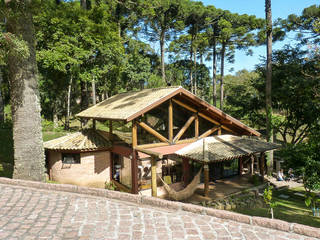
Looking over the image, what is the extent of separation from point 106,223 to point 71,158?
9633 millimetres

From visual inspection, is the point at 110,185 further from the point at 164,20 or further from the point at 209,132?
the point at 164,20

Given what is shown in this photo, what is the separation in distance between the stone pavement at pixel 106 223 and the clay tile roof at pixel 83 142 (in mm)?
7231

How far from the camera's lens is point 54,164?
536 inches

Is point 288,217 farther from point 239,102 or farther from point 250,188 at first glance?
point 239,102

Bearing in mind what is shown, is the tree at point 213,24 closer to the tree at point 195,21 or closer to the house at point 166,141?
the tree at point 195,21

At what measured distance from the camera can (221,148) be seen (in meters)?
13.1

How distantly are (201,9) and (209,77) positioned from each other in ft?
48.1

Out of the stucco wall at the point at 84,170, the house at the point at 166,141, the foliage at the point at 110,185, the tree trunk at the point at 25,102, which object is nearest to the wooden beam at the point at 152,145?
the house at the point at 166,141

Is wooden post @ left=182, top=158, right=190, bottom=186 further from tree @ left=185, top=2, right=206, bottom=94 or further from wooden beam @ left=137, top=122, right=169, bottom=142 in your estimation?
tree @ left=185, top=2, right=206, bottom=94

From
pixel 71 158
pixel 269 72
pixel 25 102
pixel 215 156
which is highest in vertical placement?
pixel 269 72

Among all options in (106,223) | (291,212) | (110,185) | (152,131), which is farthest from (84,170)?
(291,212)

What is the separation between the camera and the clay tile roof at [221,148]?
11.8m

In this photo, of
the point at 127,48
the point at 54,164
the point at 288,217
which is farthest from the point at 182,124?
the point at 127,48

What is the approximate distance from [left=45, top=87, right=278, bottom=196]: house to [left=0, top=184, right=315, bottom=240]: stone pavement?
5.38m
